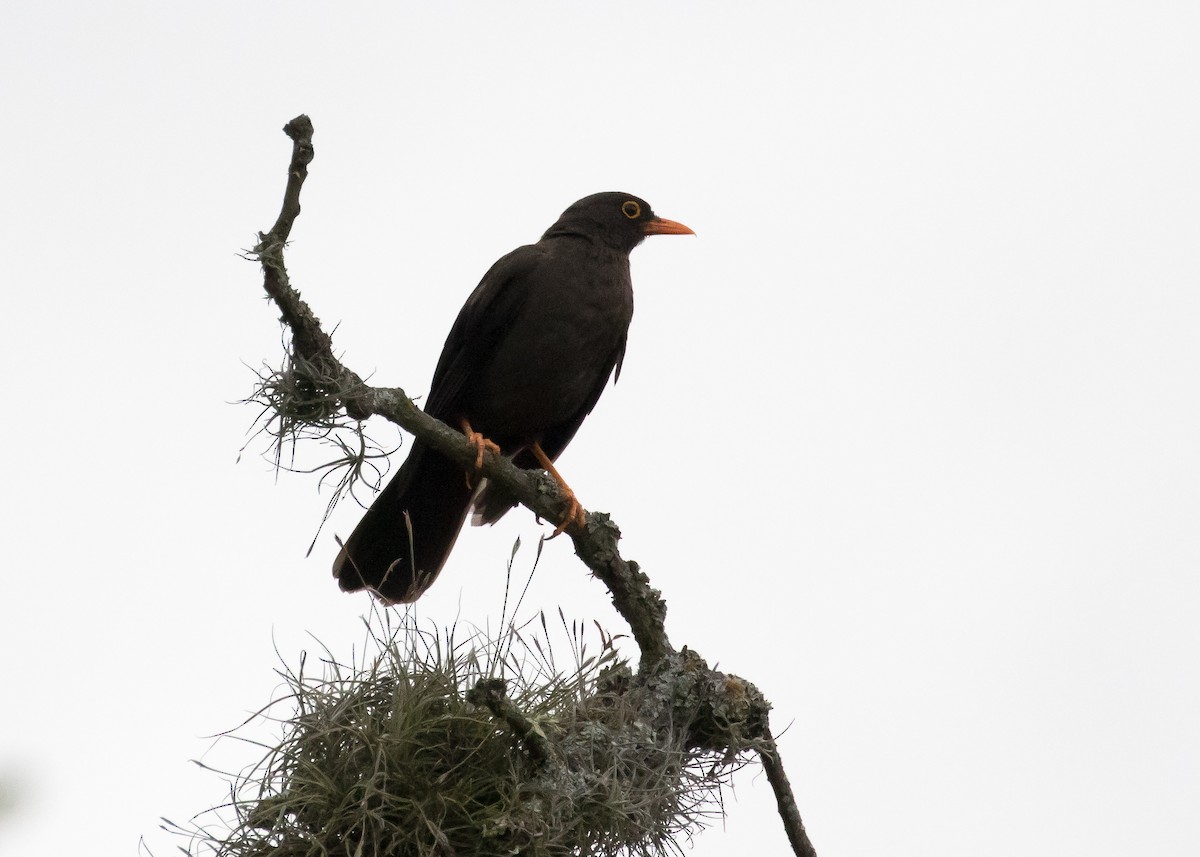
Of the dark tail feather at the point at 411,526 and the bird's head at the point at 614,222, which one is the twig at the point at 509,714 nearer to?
the dark tail feather at the point at 411,526

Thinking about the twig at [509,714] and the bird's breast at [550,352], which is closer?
the twig at [509,714]

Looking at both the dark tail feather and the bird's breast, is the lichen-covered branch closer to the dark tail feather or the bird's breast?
the dark tail feather

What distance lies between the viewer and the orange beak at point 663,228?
24.4 ft

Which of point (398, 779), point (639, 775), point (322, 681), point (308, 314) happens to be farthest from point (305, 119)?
point (639, 775)

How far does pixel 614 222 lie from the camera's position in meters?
7.20

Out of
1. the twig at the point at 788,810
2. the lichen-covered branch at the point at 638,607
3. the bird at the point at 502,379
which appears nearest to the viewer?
the lichen-covered branch at the point at 638,607

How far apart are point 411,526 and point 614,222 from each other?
7.51ft

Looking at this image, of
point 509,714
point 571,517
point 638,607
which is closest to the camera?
point 509,714

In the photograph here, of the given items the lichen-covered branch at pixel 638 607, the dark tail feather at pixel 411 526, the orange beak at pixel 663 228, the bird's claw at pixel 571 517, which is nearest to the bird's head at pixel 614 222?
the orange beak at pixel 663 228

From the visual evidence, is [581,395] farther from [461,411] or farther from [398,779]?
[398,779]

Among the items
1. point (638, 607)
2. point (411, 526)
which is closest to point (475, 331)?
point (411, 526)

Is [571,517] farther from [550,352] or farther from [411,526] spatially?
[550,352]

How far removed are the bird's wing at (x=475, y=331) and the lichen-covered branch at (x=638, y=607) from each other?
72.0 inches

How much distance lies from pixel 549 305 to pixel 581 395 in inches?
19.0
